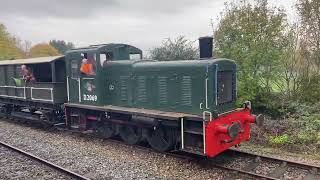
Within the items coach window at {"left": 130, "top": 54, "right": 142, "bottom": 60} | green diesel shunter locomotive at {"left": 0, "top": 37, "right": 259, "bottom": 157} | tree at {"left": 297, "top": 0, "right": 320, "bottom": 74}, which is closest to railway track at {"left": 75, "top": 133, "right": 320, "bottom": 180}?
green diesel shunter locomotive at {"left": 0, "top": 37, "right": 259, "bottom": 157}

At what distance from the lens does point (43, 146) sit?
11.1 m

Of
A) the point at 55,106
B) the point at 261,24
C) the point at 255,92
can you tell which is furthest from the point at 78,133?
the point at 261,24

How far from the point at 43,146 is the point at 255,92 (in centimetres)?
868

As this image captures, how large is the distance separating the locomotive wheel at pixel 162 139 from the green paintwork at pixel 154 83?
1.97ft

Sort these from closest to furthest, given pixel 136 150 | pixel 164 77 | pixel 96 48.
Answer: pixel 164 77 < pixel 136 150 < pixel 96 48

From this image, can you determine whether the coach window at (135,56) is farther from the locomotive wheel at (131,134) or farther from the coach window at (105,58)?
the locomotive wheel at (131,134)

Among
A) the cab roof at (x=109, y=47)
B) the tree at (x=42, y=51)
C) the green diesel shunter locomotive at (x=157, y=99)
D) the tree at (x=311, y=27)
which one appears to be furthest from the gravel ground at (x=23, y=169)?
the tree at (x=42, y=51)

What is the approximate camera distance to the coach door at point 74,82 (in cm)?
1176

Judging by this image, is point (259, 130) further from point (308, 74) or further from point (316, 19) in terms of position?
point (316, 19)

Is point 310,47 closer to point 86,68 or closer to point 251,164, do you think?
point 251,164

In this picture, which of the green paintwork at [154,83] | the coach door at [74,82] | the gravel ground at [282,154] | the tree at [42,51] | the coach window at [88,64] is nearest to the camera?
the green paintwork at [154,83]

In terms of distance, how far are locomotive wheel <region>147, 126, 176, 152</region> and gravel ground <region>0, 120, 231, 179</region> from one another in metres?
0.22

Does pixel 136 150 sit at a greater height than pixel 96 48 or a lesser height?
lesser

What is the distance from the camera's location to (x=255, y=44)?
14492mm
